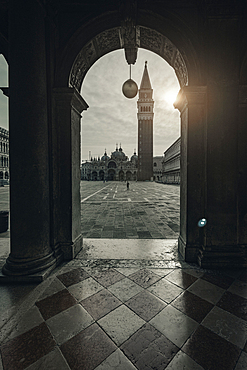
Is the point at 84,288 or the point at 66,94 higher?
the point at 66,94

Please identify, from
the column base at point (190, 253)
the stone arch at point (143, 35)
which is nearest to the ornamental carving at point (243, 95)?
the stone arch at point (143, 35)

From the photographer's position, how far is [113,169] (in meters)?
89.6

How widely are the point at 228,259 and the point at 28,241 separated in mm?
3424

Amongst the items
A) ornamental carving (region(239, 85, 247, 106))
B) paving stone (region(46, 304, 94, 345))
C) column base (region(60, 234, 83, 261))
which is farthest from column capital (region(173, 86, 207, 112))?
paving stone (region(46, 304, 94, 345))

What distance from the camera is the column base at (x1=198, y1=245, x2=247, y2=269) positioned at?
3.00 meters

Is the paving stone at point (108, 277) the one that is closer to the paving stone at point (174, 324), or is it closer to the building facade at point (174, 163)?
the paving stone at point (174, 324)

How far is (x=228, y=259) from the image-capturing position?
3.03 m

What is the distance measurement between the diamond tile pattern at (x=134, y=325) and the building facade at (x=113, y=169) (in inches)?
3328

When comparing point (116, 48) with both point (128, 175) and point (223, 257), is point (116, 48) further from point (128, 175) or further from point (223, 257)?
point (128, 175)

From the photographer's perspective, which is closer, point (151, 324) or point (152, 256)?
point (151, 324)

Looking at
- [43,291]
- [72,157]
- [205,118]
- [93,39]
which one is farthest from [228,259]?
[93,39]

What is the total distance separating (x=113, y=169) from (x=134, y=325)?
88500 mm

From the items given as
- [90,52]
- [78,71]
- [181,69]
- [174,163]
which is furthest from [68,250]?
[174,163]

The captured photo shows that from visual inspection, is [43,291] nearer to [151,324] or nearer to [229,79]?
[151,324]
